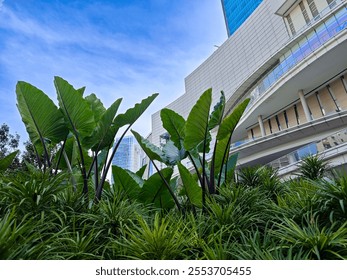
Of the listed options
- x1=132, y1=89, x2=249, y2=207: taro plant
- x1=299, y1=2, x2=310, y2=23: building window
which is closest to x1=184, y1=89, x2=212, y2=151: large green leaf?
x1=132, y1=89, x2=249, y2=207: taro plant

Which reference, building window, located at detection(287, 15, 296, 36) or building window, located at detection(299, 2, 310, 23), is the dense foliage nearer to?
building window, located at detection(299, 2, 310, 23)

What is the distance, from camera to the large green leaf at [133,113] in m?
5.70

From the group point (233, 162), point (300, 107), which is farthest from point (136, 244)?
point (300, 107)

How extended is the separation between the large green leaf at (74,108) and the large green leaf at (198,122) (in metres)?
2.22

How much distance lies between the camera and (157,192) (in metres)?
5.91

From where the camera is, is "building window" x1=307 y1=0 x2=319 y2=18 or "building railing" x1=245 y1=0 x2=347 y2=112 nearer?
"building railing" x1=245 y1=0 x2=347 y2=112

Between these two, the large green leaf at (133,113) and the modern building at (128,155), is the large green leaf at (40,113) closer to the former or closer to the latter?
the large green leaf at (133,113)

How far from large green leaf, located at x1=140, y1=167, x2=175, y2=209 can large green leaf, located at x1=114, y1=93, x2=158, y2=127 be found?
150 cm

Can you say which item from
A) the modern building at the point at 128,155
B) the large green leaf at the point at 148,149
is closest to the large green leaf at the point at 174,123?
the large green leaf at the point at 148,149

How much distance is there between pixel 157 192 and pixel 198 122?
201cm

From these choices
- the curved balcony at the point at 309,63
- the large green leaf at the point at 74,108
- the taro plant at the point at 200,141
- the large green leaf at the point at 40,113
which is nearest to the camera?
the large green leaf at the point at 40,113

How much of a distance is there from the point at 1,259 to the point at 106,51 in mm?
8996

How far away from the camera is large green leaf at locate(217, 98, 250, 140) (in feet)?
18.1

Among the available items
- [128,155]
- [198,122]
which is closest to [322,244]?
[198,122]
